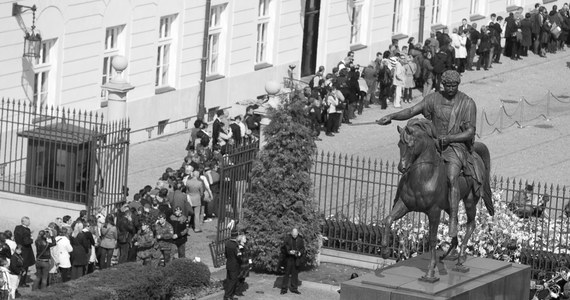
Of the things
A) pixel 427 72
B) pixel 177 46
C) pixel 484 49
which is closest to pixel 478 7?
pixel 484 49

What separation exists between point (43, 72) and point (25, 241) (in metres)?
9.22

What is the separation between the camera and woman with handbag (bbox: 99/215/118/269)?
104ft

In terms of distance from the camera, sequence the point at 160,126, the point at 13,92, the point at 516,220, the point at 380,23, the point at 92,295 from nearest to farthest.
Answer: the point at 92,295 < the point at 516,220 < the point at 13,92 < the point at 160,126 < the point at 380,23

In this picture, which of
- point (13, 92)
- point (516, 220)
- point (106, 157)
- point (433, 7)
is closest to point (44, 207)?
point (106, 157)

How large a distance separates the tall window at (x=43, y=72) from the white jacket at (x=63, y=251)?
28.1 feet

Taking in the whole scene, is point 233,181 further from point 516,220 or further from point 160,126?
point 160,126

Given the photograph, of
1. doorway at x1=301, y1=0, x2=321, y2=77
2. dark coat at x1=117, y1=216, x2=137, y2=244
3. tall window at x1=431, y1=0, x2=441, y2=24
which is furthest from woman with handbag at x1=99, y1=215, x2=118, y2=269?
tall window at x1=431, y1=0, x2=441, y2=24

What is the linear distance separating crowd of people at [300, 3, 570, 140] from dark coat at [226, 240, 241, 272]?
662 cm

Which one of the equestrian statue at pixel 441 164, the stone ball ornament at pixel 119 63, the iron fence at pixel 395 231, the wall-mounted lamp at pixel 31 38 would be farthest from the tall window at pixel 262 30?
the equestrian statue at pixel 441 164

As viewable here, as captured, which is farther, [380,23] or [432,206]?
[380,23]

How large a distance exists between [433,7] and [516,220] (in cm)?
2172

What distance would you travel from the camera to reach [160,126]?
140ft

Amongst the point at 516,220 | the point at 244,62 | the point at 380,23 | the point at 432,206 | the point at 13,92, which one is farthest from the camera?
the point at 380,23

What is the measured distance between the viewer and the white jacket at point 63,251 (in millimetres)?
30531
